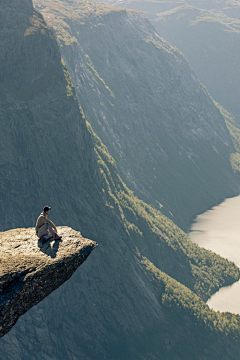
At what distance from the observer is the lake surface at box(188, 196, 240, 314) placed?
360ft

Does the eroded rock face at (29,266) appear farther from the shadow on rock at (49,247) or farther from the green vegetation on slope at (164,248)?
the green vegetation on slope at (164,248)

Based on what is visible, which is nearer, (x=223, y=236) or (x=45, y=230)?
(x=45, y=230)

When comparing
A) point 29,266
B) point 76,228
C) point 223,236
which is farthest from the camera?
point 223,236

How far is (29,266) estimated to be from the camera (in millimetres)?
21219

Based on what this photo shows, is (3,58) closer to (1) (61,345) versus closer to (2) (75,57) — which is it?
(1) (61,345)

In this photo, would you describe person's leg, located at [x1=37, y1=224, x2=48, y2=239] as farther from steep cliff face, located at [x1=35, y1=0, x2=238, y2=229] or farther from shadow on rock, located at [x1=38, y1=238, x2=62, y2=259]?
steep cliff face, located at [x1=35, y1=0, x2=238, y2=229]

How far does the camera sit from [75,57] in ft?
491

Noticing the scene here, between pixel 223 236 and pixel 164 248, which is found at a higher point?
pixel 164 248

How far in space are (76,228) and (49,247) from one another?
60675 mm

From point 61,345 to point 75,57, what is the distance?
108641 mm

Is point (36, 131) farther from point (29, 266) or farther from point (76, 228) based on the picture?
point (29, 266)

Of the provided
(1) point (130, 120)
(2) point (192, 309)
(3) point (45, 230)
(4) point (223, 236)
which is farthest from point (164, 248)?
(3) point (45, 230)

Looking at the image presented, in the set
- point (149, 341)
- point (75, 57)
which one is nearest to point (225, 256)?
point (149, 341)

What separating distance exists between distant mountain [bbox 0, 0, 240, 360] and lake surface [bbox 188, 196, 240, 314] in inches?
568
